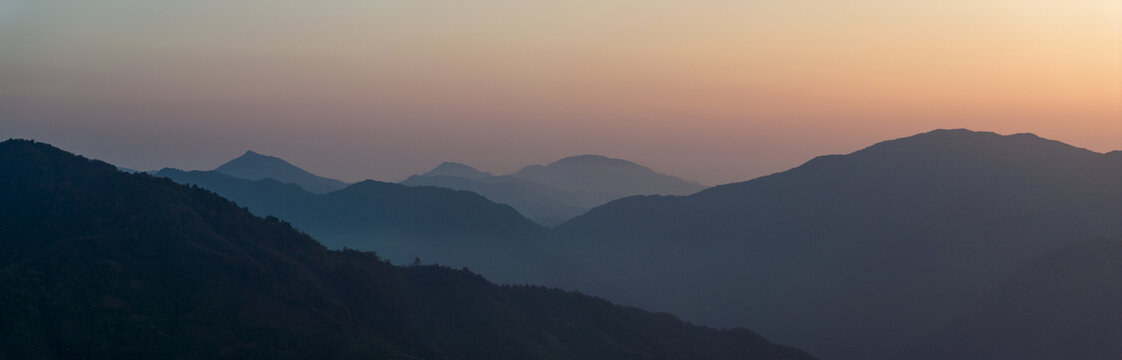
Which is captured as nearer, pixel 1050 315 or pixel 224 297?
pixel 224 297

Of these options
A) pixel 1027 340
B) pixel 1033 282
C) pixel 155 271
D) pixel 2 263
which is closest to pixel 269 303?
pixel 155 271

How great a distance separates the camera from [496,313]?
93875 millimetres

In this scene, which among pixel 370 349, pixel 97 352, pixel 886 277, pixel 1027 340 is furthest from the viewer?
pixel 886 277

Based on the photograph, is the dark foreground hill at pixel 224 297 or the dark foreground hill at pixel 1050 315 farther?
the dark foreground hill at pixel 1050 315

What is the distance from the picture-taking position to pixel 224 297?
230 ft

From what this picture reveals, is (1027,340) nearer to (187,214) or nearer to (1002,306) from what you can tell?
(1002,306)

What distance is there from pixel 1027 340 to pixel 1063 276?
14797 mm

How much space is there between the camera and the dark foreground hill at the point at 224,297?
61.8 m

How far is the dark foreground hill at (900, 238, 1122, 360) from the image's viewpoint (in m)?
124

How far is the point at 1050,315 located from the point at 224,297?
408 feet

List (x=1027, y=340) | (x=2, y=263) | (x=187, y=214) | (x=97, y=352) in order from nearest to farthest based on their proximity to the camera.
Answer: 1. (x=97, y=352)
2. (x=2, y=263)
3. (x=187, y=214)
4. (x=1027, y=340)

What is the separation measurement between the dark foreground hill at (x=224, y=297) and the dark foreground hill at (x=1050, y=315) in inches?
1949

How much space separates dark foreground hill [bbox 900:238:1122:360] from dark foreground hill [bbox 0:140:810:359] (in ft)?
162

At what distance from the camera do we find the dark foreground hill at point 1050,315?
12429cm
